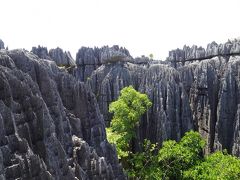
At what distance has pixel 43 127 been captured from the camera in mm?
16797

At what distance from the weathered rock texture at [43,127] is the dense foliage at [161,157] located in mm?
9672

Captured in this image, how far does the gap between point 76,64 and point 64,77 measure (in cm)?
3810

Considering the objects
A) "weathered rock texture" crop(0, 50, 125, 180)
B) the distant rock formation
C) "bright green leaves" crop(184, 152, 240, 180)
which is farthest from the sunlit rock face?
"weathered rock texture" crop(0, 50, 125, 180)

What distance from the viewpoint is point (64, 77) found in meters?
23.6

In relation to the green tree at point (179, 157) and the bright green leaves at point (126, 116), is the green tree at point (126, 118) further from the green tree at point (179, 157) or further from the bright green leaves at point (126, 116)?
the green tree at point (179, 157)

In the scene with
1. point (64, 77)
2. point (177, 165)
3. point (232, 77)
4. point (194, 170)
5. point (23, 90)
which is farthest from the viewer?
point (232, 77)

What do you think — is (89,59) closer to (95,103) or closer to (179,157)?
(179,157)

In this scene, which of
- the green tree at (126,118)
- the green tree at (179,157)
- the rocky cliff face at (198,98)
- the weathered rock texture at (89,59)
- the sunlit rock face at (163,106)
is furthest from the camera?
the weathered rock texture at (89,59)

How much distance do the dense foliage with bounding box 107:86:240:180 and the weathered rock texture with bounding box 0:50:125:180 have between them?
31.7ft

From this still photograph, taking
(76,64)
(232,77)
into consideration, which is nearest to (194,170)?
(232,77)

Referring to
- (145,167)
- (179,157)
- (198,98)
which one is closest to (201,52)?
(198,98)

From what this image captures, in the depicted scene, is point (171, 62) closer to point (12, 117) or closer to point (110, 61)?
point (110, 61)

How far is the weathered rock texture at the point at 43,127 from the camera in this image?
14523 mm

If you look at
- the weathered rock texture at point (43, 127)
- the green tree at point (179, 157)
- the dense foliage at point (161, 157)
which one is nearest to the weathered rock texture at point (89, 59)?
the dense foliage at point (161, 157)
